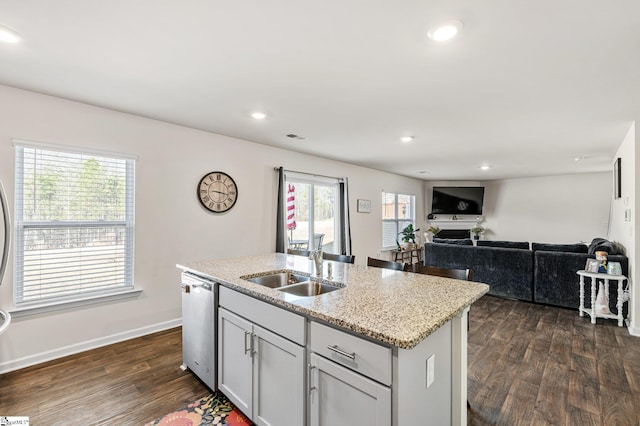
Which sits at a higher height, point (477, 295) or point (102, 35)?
point (102, 35)

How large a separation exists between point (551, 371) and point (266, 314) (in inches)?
98.4

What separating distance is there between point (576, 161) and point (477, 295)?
557cm

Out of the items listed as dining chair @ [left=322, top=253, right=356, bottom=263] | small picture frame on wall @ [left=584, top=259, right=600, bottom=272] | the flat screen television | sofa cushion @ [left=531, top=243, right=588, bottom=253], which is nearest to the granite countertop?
dining chair @ [left=322, top=253, right=356, bottom=263]

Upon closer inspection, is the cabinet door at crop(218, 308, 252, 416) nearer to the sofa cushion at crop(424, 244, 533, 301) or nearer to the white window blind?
the white window blind

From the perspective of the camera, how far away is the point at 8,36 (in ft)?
5.90

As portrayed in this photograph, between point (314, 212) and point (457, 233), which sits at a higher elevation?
point (314, 212)

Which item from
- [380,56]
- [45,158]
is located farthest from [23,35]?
[380,56]

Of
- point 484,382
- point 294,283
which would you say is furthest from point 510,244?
point 294,283

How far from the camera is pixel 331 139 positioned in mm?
4152

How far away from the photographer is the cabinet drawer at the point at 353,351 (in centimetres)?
119

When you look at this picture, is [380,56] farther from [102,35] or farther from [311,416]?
[311,416]

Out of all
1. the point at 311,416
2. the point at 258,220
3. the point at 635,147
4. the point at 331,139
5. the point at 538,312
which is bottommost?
the point at 538,312

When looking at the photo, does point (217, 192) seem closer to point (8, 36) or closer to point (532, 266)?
point (8, 36)

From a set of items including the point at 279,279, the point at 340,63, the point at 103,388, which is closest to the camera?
the point at 340,63
